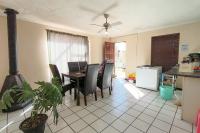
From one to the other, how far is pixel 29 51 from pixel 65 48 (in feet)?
3.87

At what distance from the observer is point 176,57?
3730 millimetres

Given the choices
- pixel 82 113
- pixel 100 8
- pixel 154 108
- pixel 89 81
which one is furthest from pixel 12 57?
pixel 154 108

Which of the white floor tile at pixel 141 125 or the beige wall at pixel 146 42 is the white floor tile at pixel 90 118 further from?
the beige wall at pixel 146 42

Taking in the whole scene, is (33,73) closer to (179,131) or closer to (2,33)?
(2,33)

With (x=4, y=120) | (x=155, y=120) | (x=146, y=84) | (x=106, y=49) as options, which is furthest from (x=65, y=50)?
(x=155, y=120)

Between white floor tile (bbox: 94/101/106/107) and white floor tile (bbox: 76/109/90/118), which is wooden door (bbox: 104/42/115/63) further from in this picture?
white floor tile (bbox: 76/109/90/118)

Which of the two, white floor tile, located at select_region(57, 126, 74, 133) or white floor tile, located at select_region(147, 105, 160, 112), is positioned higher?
white floor tile, located at select_region(147, 105, 160, 112)

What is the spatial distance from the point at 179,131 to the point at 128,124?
786mm

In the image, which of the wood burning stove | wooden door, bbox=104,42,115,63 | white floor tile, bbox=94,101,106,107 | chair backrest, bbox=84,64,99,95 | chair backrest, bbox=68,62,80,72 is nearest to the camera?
the wood burning stove

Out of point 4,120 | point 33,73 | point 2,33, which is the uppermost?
point 2,33

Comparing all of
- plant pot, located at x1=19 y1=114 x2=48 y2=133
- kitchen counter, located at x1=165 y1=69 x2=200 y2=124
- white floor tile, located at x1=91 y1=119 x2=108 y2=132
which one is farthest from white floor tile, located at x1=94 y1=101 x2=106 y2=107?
kitchen counter, located at x1=165 y1=69 x2=200 y2=124

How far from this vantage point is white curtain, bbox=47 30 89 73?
3.69 metres

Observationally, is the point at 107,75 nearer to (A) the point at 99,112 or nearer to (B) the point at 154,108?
(A) the point at 99,112

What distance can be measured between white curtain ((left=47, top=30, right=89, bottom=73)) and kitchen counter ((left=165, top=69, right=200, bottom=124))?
345cm
